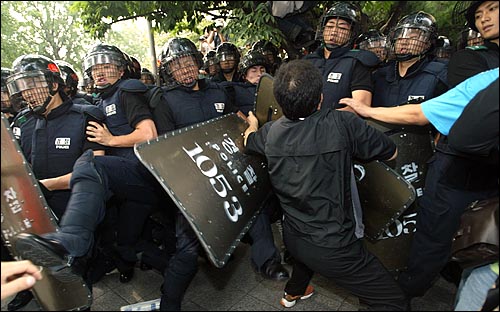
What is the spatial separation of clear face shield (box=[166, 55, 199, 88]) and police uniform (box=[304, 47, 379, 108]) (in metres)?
1.09

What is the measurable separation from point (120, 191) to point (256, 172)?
96 cm

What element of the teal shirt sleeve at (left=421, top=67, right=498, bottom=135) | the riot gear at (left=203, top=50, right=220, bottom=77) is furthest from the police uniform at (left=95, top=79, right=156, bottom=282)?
the riot gear at (left=203, top=50, right=220, bottom=77)

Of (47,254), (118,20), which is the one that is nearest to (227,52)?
(118,20)

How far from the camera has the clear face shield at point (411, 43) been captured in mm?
2576

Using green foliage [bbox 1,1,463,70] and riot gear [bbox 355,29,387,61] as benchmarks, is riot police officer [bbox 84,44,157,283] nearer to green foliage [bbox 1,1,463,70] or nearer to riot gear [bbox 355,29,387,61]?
green foliage [bbox 1,1,463,70]

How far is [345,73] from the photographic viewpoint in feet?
8.70

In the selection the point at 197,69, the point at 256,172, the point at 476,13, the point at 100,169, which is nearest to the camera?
the point at 476,13

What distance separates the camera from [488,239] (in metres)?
1.37

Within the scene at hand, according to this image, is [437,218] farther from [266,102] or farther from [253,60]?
[253,60]

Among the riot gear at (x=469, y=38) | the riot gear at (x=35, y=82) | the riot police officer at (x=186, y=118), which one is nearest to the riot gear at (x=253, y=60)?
the riot police officer at (x=186, y=118)

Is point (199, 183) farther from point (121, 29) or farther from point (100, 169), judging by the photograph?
point (121, 29)

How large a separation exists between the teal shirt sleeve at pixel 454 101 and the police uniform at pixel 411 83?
3.00ft

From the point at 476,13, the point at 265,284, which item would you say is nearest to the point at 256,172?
the point at 265,284

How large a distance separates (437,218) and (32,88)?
2.77 metres
